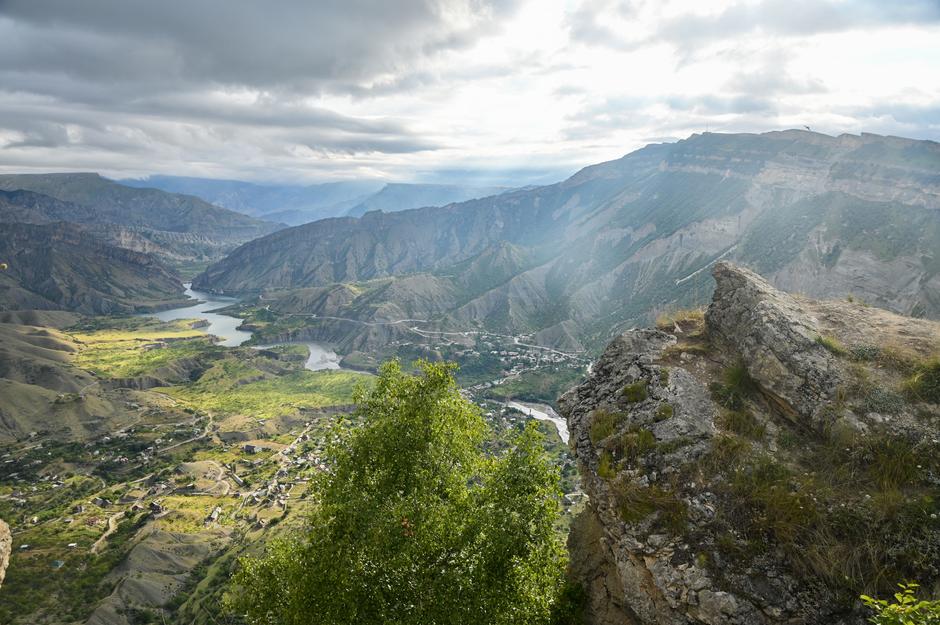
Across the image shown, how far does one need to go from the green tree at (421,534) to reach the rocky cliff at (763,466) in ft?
6.51

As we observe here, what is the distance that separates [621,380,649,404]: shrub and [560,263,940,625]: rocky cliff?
1.8 inches

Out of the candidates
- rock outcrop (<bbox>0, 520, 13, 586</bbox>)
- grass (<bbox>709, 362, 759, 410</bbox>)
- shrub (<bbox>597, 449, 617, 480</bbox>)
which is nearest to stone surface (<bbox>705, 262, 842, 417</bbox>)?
grass (<bbox>709, 362, 759, 410</bbox>)

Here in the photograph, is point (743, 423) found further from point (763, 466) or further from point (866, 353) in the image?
point (866, 353)

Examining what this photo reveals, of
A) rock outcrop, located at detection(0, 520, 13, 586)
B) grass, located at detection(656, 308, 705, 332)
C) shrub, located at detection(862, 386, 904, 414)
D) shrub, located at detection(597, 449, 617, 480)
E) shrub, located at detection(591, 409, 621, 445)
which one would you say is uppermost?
grass, located at detection(656, 308, 705, 332)

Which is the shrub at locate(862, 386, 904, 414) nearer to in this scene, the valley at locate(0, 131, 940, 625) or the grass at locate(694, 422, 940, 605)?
the valley at locate(0, 131, 940, 625)

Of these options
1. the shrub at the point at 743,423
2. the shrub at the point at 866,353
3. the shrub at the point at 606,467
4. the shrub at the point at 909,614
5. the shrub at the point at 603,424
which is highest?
the shrub at the point at 866,353

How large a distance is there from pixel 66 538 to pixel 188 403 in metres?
77.0

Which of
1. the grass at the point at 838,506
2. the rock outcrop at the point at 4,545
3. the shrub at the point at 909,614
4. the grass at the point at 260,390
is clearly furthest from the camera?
the grass at the point at 260,390

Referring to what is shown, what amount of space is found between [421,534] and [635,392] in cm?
724

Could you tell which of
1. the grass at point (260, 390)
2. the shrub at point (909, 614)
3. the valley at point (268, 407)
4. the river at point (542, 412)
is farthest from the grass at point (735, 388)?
the grass at point (260, 390)

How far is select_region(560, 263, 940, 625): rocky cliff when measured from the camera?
32.1 ft

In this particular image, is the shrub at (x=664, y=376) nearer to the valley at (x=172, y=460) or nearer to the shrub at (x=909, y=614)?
the shrub at (x=909, y=614)

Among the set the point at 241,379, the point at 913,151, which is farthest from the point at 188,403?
the point at 913,151

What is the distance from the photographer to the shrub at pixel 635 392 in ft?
46.7
